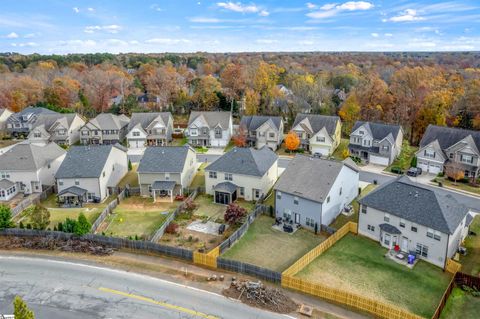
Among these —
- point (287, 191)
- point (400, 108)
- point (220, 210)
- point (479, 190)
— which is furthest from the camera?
point (400, 108)

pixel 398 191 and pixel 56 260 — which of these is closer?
pixel 56 260

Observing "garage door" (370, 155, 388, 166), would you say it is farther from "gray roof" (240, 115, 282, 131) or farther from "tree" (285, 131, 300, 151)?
"gray roof" (240, 115, 282, 131)

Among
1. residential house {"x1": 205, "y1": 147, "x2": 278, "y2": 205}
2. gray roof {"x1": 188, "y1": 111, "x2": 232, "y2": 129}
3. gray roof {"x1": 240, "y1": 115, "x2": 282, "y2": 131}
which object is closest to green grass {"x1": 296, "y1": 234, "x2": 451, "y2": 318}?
residential house {"x1": 205, "y1": 147, "x2": 278, "y2": 205}

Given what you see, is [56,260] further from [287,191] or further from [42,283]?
[287,191]

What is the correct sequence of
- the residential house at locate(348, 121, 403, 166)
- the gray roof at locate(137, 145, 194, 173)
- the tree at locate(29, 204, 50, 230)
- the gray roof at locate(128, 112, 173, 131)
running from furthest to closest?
A: the gray roof at locate(128, 112, 173, 131) < the residential house at locate(348, 121, 403, 166) < the gray roof at locate(137, 145, 194, 173) < the tree at locate(29, 204, 50, 230)

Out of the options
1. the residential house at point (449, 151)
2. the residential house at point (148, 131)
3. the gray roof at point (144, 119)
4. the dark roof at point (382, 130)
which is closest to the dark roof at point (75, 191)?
the residential house at point (148, 131)

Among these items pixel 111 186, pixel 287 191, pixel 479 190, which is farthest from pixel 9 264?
pixel 479 190

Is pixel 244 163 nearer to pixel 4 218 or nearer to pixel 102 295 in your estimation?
pixel 102 295
